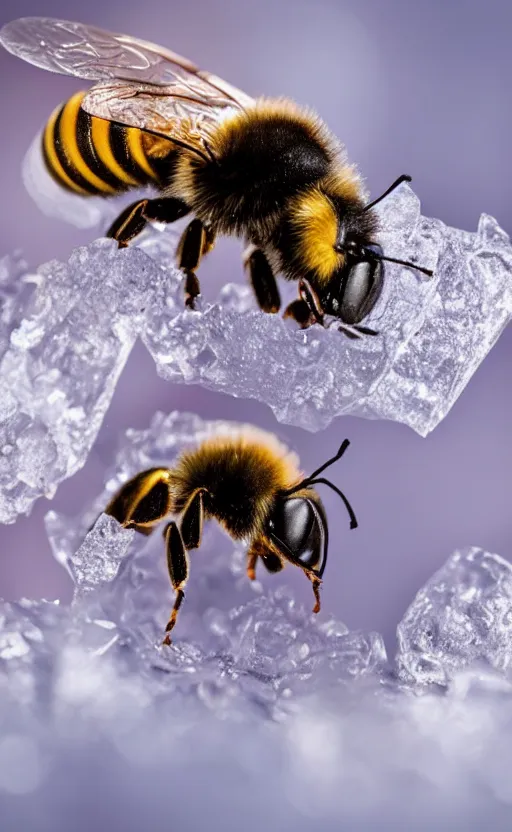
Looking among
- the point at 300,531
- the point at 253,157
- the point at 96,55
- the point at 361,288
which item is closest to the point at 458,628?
the point at 300,531

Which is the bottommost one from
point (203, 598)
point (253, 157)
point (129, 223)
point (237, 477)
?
point (203, 598)

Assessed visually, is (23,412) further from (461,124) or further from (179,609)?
(461,124)

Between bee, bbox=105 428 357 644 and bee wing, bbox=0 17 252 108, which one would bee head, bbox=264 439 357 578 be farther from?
bee wing, bbox=0 17 252 108

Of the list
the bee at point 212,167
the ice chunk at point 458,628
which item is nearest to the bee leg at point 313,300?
the bee at point 212,167

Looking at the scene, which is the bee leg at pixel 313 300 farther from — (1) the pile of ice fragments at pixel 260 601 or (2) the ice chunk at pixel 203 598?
(2) the ice chunk at pixel 203 598

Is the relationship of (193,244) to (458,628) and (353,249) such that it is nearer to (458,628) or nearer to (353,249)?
(353,249)

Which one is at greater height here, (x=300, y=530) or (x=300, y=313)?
(x=300, y=313)

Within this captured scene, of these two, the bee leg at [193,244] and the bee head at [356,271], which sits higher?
the bee head at [356,271]
